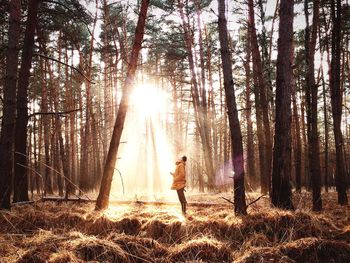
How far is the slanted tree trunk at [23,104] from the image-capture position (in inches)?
341

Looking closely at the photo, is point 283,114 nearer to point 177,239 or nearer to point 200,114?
point 177,239

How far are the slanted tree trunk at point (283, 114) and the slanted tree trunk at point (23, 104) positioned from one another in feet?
19.3

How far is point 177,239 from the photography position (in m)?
5.73

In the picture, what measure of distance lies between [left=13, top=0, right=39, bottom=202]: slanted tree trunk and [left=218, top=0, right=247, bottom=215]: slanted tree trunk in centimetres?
468

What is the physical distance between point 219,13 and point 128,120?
2568 cm

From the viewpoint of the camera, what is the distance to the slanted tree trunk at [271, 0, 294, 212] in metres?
6.93

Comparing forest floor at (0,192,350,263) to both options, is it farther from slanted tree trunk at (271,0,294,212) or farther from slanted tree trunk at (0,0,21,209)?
slanted tree trunk at (271,0,294,212)

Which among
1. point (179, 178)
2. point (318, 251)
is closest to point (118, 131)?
point (179, 178)

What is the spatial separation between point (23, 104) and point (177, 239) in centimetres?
642

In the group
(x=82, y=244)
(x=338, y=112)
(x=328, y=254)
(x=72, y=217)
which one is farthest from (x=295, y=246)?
(x=338, y=112)

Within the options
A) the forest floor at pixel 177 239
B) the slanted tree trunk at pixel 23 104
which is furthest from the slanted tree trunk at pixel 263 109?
the slanted tree trunk at pixel 23 104

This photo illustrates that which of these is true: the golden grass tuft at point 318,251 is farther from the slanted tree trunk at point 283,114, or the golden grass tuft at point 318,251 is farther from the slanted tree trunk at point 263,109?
the slanted tree trunk at point 263,109

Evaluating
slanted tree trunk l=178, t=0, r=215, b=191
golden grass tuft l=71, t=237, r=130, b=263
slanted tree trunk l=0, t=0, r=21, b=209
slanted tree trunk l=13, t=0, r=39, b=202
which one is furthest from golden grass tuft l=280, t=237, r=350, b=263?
slanted tree trunk l=178, t=0, r=215, b=191

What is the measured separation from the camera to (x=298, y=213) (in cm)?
574
